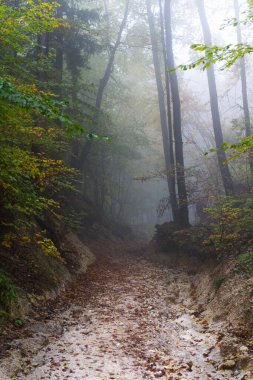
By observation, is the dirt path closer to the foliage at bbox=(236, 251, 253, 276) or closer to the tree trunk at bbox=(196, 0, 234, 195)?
the foliage at bbox=(236, 251, 253, 276)

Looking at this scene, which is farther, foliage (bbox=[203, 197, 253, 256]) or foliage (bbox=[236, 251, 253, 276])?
foliage (bbox=[203, 197, 253, 256])

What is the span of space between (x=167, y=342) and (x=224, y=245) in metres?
3.86

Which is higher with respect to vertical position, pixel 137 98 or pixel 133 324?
pixel 137 98

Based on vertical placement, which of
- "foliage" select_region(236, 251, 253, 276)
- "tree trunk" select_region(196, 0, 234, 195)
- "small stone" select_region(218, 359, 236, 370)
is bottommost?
"small stone" select_region(218, 359, 236, 370)

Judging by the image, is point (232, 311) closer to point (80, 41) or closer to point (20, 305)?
point (20, 305)

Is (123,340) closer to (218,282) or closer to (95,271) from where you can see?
(218,282)

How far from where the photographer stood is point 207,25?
15492 millimetres

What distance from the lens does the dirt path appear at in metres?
4.13

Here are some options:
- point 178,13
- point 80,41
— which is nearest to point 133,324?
point 80,41

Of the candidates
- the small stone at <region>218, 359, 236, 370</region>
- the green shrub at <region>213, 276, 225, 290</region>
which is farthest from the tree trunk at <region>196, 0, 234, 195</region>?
the small stone at <region>218, 359, 236, 370</region>

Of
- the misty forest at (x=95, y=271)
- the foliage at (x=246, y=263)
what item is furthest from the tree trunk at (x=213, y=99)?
the foliage at (x=246, y=263)

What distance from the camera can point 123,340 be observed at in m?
5.19

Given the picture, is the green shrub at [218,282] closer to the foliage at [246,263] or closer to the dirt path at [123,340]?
the foliage at [246,263]

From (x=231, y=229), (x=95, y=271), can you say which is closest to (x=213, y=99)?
(x=231, y=229)
